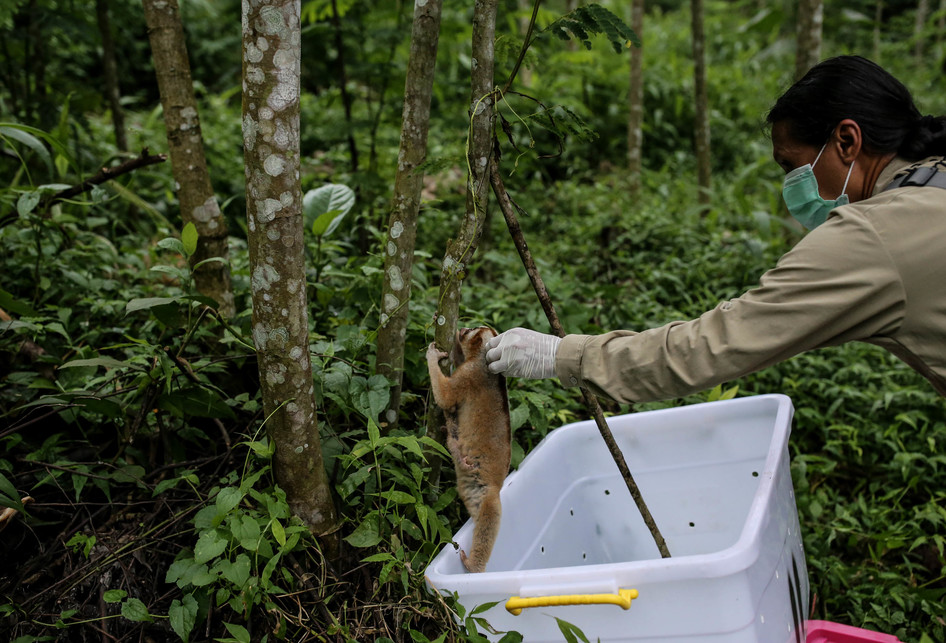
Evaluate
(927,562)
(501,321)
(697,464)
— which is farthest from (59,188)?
(927,562)

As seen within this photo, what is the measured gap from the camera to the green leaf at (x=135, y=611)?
6.80ft

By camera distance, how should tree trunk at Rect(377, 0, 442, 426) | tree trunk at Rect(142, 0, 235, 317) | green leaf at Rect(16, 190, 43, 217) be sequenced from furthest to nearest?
green leaf at Rect(16, 190, 43, 217) < tree trunk at Rect(142, 0, 235, 317) < tree trunk at Rect(377, 0, 442, 426)

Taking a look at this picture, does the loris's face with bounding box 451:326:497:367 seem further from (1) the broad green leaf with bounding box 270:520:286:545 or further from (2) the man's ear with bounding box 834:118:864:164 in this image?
(2) the man's ear with bounding box 834:118:864:164

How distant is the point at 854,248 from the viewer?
5.80 ft

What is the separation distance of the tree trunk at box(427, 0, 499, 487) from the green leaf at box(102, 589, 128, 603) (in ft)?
4.40

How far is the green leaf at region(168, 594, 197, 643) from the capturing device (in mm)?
2021

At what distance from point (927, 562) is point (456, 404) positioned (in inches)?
103

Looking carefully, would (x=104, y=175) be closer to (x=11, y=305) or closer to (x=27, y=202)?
(x=27, y=202)

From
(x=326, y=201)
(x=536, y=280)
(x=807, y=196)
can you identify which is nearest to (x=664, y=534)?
(x=536, y=280)

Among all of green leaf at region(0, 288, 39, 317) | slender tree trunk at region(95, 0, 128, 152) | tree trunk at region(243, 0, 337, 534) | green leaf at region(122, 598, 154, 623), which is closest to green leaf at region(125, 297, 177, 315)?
tree trunk at region(243, 0, 337, 534)

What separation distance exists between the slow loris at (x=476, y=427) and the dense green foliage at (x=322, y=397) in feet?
0.48

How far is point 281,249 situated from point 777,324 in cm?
145

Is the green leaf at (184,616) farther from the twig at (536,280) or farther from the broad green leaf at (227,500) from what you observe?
the twig at (536,280)

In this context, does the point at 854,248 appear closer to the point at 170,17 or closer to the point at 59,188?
the point at 170,17
